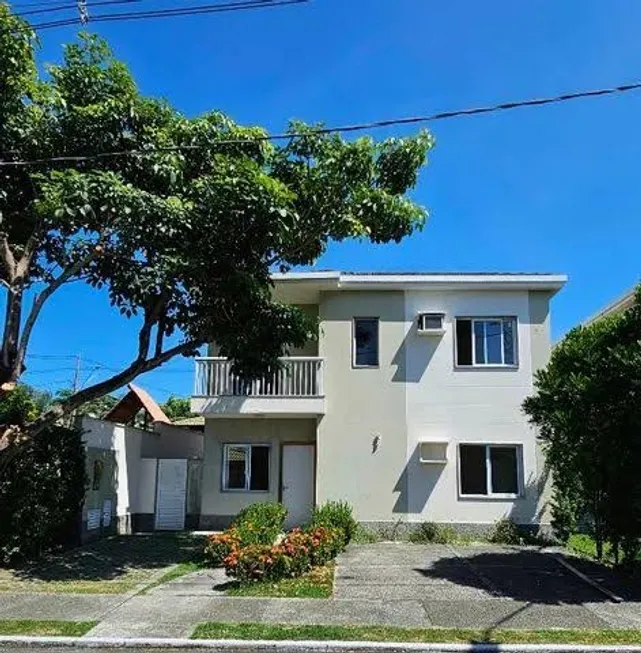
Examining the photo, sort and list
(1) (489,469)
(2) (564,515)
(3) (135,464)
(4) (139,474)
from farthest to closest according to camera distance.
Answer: (4) (139,474)
(3) (135,464)
(1) (489,469)
(2) (564,515)

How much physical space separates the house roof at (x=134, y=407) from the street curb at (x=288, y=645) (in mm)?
15360

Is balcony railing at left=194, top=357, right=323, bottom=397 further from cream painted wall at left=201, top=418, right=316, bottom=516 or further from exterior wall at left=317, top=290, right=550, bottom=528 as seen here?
cream painted wall at left=201, top=418, right=316, bottom=516

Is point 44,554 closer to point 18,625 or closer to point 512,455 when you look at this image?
point 18,625

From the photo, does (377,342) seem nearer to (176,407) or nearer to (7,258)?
(7,258)

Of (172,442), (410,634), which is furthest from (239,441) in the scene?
(410,634)

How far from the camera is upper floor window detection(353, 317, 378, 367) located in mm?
18484

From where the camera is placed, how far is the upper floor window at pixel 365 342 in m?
18.5

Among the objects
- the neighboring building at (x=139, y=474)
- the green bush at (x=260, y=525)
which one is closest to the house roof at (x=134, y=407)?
the neighboring building at (x=139, y=474)

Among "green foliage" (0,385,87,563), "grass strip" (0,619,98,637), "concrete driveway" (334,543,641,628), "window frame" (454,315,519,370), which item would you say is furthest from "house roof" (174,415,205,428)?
"grass strip" (0,619,98,637)

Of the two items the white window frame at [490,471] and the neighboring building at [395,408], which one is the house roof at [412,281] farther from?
the white window frame at [490,471]

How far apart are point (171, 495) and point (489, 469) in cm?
911

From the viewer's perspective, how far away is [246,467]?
18859 mm

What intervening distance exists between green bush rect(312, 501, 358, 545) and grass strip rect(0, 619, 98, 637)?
21.7 ft

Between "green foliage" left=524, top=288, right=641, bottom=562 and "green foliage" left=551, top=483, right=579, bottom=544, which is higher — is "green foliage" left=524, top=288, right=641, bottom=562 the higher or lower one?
the higher one
